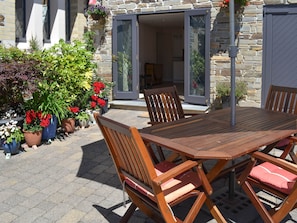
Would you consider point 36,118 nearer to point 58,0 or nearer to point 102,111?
point 102,111

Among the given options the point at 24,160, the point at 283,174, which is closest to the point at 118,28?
the point at 24,160

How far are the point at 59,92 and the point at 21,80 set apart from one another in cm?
83

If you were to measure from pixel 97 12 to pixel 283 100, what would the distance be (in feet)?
16.7

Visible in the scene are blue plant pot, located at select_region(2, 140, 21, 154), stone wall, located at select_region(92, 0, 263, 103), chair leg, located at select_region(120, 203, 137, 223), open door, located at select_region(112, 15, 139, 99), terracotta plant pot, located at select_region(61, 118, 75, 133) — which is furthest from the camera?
open door, located at select_region(112, 15, 139, 99)

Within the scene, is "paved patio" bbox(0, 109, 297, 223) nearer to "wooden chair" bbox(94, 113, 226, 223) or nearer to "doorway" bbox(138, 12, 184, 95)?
"wooden chair" bbox(94, 113, 226, 223)

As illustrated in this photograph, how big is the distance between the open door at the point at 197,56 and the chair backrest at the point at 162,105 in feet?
10.0

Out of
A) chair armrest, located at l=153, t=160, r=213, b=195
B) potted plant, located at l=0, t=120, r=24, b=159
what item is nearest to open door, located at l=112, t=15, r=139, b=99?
potted plant, located at l=0, t=120, r=24, b=159

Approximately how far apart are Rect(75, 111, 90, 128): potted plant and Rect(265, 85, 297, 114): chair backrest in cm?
310

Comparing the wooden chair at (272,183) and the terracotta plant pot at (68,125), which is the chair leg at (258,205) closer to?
the wooden chair at (272,183)

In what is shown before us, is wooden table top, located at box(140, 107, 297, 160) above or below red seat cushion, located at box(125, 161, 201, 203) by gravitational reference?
above

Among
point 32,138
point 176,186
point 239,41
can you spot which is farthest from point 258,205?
point 239,41

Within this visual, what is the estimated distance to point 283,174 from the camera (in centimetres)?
237

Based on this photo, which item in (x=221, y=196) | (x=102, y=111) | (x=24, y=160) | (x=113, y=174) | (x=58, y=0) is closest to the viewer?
(x=221, y=196)

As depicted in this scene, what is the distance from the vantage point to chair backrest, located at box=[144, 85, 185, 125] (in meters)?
3.63
